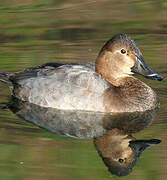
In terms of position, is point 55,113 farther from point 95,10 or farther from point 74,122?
point 95,10

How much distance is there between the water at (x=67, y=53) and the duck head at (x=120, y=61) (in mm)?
629

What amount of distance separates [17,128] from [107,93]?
135 cm

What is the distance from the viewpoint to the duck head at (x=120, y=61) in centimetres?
832

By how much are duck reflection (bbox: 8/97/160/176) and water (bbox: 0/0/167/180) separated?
0.12 meters

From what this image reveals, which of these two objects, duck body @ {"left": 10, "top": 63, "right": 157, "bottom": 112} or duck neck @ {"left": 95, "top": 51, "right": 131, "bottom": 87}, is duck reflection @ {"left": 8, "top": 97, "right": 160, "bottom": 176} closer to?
duck body @ {"left": 10, "top": 63, "right": 157, "bottom": 112}

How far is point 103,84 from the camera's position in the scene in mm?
8219

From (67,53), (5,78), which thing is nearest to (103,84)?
(5,78)

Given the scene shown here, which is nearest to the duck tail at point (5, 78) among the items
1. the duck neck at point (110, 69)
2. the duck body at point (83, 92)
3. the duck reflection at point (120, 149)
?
the duck body at point (83, 92)

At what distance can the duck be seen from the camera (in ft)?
26.8

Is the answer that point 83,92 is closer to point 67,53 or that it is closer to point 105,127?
point 105,127

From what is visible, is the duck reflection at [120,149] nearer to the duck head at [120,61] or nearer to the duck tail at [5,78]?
the duck head at [120,61]

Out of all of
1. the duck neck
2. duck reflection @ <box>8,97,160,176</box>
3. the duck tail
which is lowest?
duck reflection @ <box>8,97,160,176</box>

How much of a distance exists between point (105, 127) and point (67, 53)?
10.5 ft

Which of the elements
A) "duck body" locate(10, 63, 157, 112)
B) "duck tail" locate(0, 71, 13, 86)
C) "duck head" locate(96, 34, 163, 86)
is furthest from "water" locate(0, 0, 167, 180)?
"duck head" locate(96, 34, 163, 86)
